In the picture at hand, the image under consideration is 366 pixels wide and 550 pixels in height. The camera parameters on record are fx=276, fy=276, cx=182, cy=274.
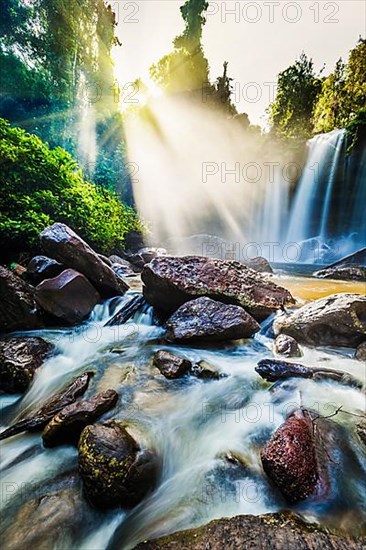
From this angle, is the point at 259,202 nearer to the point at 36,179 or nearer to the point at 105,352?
the point at 36,179

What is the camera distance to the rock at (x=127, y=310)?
4689 millimetres

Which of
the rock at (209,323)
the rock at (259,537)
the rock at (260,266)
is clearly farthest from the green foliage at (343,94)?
the rock at (259,537)

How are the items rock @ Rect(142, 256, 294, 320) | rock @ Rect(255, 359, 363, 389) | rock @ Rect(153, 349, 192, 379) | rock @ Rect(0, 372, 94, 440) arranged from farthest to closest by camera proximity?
rock @ Rect(142, 256, 294, 320) → rock @ Rect(153, 349, 192, 379) → rock @ Rect(255, 359, 363, 389) → rock @ Rect(0, 372, 94, 440)

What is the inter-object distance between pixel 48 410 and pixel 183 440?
1254mm

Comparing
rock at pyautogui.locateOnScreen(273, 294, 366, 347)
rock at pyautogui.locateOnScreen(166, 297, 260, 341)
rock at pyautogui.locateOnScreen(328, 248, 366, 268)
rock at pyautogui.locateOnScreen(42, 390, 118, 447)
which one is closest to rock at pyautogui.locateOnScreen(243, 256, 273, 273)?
rock at pyautogui.locateOnScreen(328, 248, 366, 268)

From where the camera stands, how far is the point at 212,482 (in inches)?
76.5

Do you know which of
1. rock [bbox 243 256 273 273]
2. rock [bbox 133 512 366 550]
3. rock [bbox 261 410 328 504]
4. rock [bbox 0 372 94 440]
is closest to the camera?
rock [bbox 133 512 366 550]

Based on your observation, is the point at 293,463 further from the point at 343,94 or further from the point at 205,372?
the point at 343,94

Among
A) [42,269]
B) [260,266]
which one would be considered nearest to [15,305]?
[42,269]

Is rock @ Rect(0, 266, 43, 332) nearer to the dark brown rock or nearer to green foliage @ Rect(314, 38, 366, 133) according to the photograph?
the dark brown rock

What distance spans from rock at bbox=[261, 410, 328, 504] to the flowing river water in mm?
69

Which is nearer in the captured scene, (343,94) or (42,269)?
(42,269)

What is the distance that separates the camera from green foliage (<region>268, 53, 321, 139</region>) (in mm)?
23781

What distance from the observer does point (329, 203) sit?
17.0 metres
